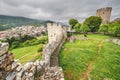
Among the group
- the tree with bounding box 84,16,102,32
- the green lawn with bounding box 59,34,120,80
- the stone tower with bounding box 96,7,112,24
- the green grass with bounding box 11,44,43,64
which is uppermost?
the stone tower with bounding box 96,7,112,24

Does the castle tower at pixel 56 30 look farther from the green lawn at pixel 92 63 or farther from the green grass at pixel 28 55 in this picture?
the green lawn at pixel 92 63

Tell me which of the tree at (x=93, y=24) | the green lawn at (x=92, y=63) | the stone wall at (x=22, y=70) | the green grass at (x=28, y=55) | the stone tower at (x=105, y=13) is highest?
the stone tower at (x=105, y=13)

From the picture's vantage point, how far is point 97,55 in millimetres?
27844

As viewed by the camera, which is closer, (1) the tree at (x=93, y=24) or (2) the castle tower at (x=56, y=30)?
(2) the castle tower at (x=56, y=30)

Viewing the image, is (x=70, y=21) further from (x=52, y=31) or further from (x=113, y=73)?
(x=113, y=73)

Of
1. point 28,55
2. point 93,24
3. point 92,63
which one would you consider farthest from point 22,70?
point 93,24

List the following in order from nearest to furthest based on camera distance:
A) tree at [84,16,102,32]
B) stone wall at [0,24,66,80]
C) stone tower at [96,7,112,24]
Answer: stone wall at [0,24,66,80] < tree at [84,16,102,32] < stone tower at [96,7,112,24]

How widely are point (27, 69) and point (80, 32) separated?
46890 millimetres

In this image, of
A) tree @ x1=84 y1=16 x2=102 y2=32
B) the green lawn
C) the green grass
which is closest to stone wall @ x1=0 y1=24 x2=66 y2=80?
the green lawn

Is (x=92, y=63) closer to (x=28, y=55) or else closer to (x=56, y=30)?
(x=56, y=30)

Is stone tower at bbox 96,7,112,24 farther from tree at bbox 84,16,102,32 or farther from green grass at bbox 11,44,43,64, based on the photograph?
green grass at bbox 11,44,43,64

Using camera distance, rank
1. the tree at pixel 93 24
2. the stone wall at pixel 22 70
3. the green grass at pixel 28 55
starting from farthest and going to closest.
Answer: the tree at pixel 93 24, the green grass at pixel 28 55, the stone wall at pixel 22 70

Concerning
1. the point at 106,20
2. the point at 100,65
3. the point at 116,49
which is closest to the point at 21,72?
the point at 100,65

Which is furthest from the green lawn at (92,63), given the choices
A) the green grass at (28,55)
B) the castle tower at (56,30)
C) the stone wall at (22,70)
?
the castle tower at (56,30)
